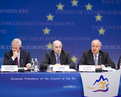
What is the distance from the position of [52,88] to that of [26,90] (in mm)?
378

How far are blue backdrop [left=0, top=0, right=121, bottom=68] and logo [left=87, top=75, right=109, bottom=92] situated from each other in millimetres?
2928

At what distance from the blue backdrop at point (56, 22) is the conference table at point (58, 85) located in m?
2.88

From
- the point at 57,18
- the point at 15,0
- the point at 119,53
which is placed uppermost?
the point at 15,0

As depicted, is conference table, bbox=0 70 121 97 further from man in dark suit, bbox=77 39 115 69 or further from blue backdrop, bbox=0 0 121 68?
blue backdrop, bbox=0 0 121 68

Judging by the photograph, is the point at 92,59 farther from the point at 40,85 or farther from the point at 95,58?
the point at 40,85

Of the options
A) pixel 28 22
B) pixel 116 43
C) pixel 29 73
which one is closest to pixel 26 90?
pixel 29 73

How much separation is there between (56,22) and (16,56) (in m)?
2.11

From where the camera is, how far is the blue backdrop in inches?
250

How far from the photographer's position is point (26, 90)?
3.57m

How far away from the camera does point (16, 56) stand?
15.2ft

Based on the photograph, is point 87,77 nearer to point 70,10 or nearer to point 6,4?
point 70,10

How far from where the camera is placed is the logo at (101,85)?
3.57 metres

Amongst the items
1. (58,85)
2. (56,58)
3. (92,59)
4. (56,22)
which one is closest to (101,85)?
(58,85)

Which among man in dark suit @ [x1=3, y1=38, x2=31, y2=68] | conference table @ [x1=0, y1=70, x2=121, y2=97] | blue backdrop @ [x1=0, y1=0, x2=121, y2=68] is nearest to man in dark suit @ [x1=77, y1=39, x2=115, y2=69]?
man in dark suit @ [x1=3, y1=38, x2=31, y2=68]
